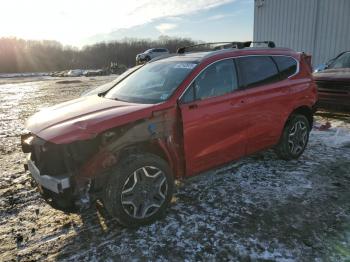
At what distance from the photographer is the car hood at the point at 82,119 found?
310cm

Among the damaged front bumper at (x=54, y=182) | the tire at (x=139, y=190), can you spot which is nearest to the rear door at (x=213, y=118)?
the tire at (x=139, y=190)

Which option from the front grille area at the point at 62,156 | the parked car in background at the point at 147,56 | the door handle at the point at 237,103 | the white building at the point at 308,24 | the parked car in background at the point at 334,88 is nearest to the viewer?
the front grille area at the point at 62,156

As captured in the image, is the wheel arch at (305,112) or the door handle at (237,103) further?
the wheel arch at (305,112)

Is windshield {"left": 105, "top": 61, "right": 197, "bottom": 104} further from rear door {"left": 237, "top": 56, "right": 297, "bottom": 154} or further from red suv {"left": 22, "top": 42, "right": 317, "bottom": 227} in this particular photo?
rear door {"left": 237, "top": 56, "right": 297, "bottom": 154}

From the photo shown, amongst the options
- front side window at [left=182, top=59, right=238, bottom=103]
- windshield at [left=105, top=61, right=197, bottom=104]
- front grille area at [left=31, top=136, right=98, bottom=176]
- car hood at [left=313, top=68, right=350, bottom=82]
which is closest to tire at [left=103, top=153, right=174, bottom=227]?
front grille area at [left=31, top=136, right=98, bottom=176]

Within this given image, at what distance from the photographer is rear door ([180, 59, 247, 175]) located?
3.74m

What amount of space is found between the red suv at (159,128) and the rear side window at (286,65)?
0.06 ft

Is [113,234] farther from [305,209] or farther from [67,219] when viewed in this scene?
[305,209]

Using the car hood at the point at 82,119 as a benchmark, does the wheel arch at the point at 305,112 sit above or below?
below

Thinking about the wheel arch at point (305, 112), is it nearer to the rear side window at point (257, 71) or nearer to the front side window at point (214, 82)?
the rear side window at point (257, 71)

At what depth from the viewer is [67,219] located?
12.3ft

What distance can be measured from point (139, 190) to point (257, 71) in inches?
97.4

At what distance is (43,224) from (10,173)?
1.95 metres

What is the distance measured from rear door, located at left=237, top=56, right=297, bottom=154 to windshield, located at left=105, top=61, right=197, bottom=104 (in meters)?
0.91
